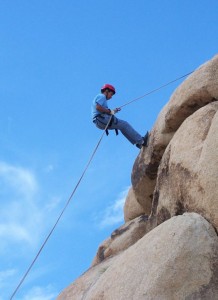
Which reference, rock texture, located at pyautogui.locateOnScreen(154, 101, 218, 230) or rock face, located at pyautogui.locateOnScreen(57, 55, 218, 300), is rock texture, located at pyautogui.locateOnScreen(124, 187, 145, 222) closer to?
rock face, located at pyautogui.locateOnScreen(57, 55, 218, 300)

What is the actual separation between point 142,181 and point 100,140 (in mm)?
1742

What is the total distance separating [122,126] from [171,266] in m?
6.43

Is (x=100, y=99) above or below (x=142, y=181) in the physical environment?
above

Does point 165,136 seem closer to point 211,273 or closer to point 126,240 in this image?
point 126,240

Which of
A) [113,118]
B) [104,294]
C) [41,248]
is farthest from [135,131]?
[104,294]

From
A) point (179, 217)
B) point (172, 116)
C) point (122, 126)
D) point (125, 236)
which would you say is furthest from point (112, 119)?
point (179, 217)

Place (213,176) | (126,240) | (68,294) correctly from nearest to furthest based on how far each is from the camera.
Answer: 1. (213,176)
2. (68,294)
3. (126,240)

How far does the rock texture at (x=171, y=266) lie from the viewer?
9211 millimetres

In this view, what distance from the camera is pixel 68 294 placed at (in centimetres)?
1328

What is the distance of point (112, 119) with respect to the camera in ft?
49.2

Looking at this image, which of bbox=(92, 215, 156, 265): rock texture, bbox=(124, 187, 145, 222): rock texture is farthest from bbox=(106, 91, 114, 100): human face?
bbox=(92, 215, 156, 265): rock texture

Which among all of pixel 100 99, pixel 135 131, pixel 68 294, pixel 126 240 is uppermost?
pixel 100 99

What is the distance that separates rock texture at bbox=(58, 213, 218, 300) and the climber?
475 cm

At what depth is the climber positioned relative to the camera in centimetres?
1479
